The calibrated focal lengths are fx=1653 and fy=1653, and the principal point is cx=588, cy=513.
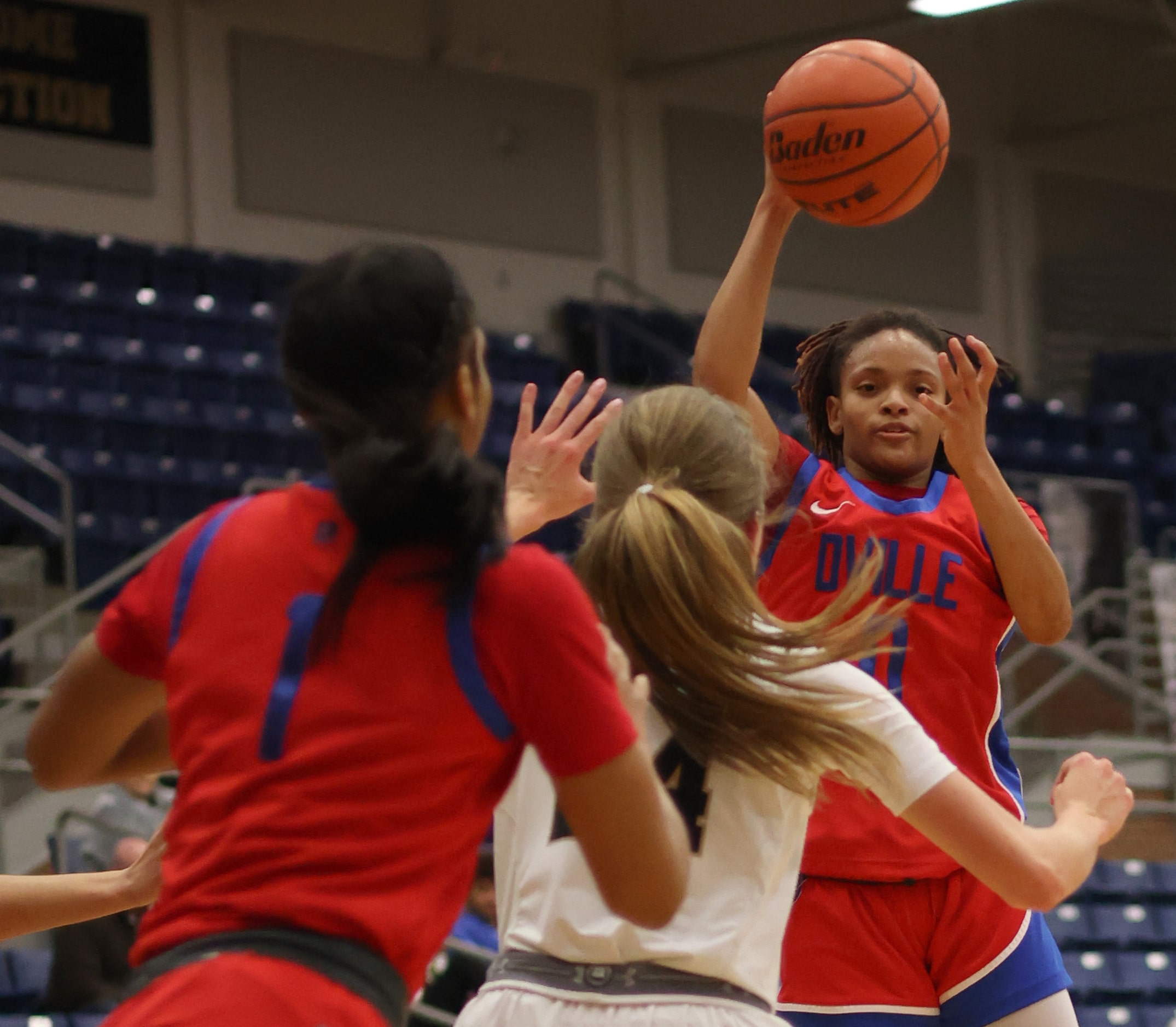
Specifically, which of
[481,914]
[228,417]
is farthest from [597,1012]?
[228,417]

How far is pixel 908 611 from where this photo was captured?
110 inches

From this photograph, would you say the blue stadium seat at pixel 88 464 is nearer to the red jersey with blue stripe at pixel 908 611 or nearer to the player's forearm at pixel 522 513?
the red jersey with blue stripe at pixel 908 611

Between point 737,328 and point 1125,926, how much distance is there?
19.7 feet

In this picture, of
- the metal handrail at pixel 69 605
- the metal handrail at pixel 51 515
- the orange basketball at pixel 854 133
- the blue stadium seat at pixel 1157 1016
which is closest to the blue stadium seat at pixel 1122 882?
the blue stadium seat at pixel 1157 1016

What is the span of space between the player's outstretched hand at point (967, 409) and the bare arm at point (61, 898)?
1.39 metres

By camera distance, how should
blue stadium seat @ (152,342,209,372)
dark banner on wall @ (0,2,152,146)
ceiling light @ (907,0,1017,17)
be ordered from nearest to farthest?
1. blue stadium seat @ (152,342,209,372)
2. ceiling light @ (907,0,1017,17)
3. dark banner on wall @ (0,2,152,146)

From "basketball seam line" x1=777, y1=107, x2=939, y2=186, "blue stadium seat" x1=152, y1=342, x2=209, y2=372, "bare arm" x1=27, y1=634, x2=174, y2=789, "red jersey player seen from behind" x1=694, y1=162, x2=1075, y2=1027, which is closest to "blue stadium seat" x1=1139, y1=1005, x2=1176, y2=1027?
"red jersey player seen from behind" x1=694, y1=162, x2=1075, y2=1027

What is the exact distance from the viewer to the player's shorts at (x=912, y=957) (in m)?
2.59

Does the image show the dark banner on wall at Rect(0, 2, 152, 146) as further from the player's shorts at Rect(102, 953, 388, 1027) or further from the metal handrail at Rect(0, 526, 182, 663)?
the player's shorts at Rect(102, 953, 388, 1027)

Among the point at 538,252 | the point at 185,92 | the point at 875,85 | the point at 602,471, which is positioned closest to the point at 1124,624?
the point at 538,252

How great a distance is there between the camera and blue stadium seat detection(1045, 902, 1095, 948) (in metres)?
7.64

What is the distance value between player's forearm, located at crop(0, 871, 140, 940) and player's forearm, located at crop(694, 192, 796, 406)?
1291 millimetres

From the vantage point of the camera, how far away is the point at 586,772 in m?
1.40

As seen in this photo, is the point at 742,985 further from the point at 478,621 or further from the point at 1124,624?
the point at 1124,624
